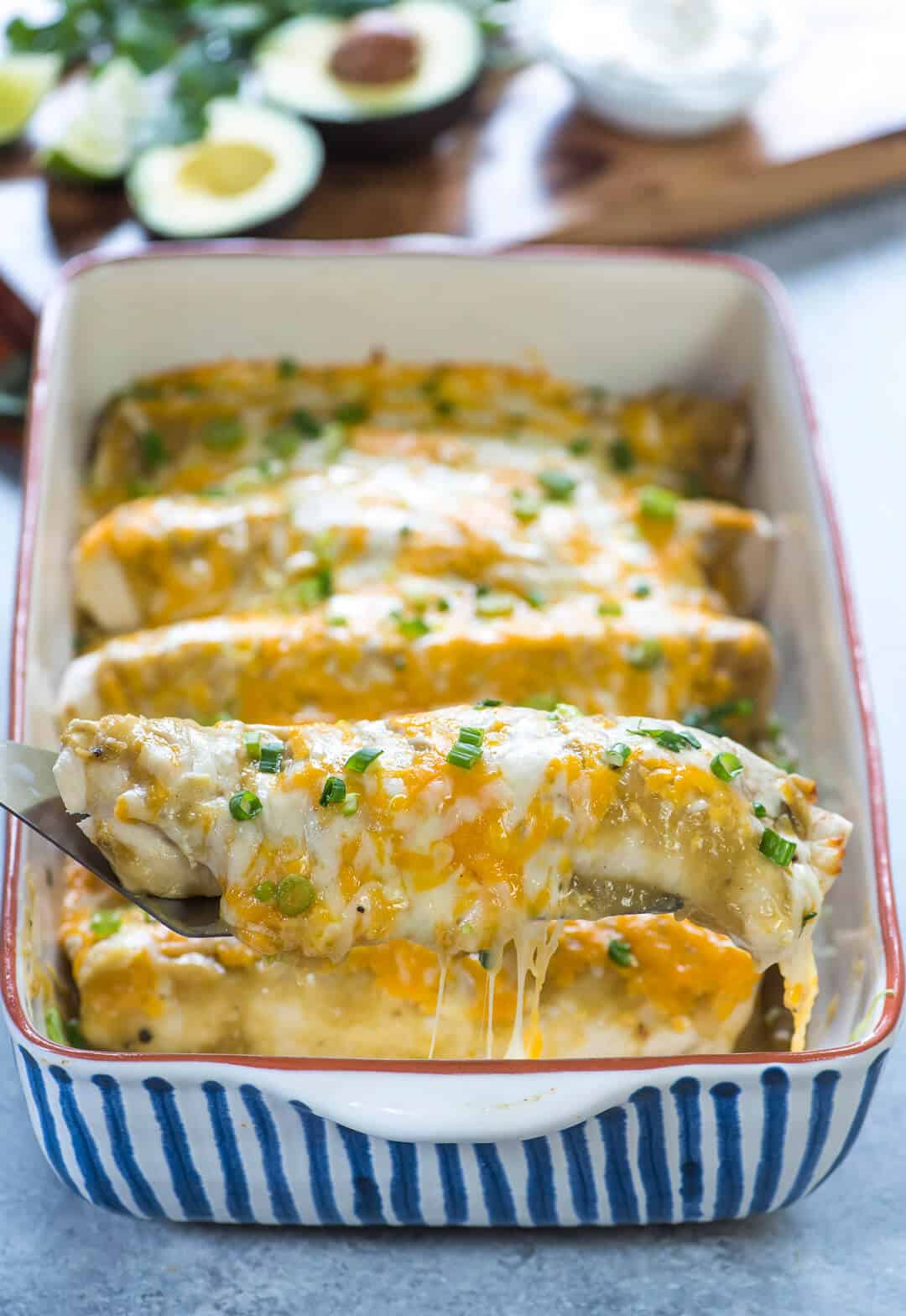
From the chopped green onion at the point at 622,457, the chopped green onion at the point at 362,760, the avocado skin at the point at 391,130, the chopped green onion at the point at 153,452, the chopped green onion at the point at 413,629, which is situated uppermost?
the avocado skin at the point at 391,130

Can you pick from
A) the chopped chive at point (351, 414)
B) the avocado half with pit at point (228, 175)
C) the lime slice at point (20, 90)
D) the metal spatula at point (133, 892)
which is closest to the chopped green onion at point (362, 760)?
the metal spatula at point (133, 892)

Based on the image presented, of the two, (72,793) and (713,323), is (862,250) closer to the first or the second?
(713,323)

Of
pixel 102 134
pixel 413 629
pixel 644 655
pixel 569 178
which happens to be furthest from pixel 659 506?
pixel 102 134

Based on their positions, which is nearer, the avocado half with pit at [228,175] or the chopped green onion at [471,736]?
the chopped green onion at [471,736]

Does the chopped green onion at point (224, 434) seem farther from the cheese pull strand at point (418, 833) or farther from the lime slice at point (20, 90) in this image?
the lime slice at point (20, 90)

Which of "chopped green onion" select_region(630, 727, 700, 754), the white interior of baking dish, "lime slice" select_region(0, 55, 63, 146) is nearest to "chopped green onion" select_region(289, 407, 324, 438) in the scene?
the white interior of baking dish

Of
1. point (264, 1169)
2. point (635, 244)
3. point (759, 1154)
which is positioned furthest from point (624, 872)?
point (635, 244)
